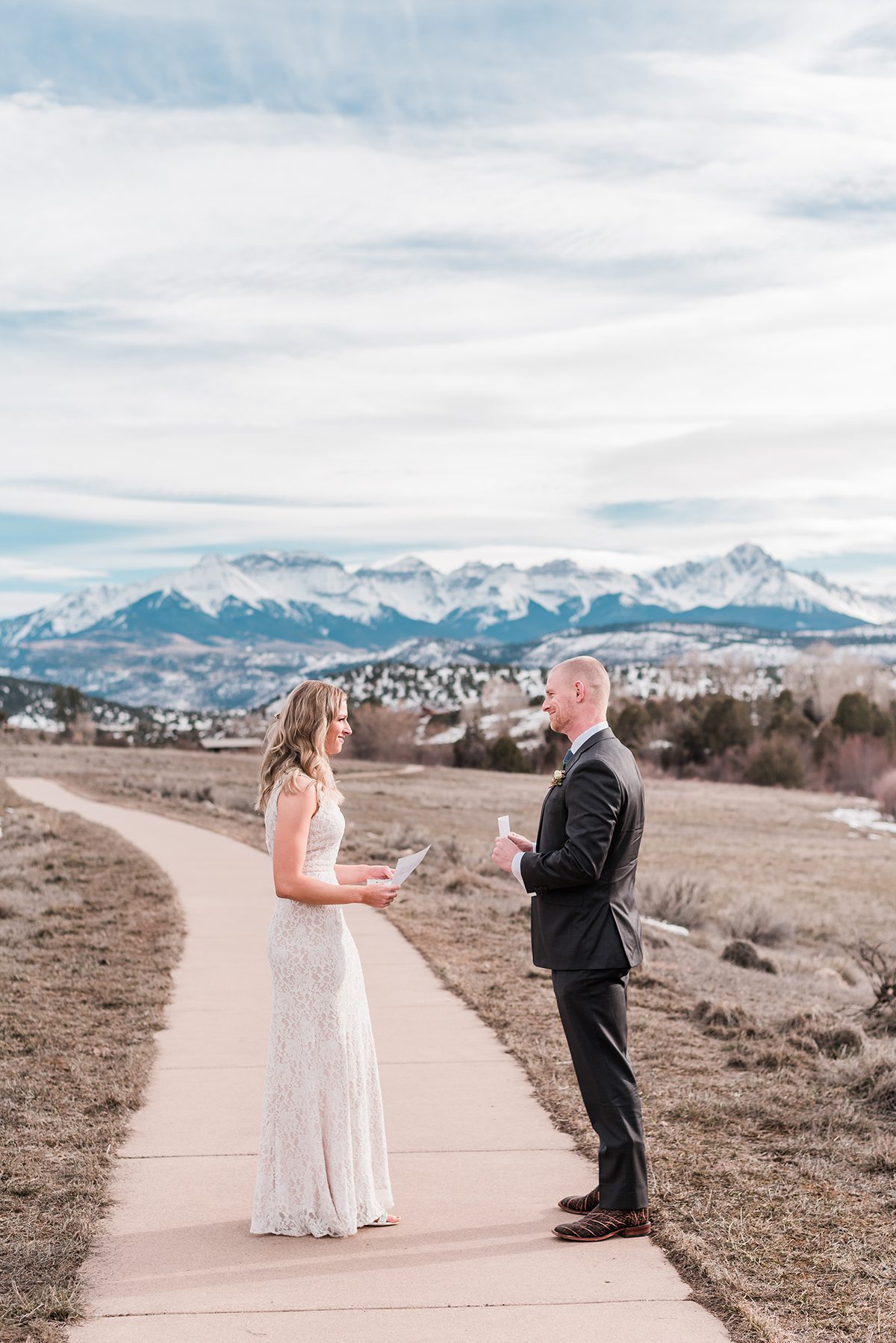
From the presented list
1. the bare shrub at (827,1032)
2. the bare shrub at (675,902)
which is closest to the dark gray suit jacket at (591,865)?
the bare shrub at (827,1032)

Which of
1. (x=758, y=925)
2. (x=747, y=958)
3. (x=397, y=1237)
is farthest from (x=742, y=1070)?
(x=758, y=925)

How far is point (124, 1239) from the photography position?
5.06 m

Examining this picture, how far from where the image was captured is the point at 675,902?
17688 mm

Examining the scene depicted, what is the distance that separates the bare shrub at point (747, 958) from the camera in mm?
13266

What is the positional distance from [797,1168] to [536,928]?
2.07m

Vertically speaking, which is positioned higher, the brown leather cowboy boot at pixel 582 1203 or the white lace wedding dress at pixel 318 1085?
the white lace wedding dress at pixel 318 1085

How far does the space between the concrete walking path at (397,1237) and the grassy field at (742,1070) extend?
28cm

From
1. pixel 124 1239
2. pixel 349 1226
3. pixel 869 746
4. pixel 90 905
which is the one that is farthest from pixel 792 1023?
pixel 869 746

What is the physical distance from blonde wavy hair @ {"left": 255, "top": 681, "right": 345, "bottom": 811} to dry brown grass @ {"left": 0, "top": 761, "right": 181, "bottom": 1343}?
1956mm

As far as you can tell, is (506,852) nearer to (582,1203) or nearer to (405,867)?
(405,867)

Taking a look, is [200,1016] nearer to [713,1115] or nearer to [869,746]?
[713,1115]

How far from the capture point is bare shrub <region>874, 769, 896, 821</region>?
52.8 m

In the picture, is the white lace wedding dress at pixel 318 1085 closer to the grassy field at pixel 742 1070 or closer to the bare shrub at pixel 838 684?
the grassy field at pixel 742 1070

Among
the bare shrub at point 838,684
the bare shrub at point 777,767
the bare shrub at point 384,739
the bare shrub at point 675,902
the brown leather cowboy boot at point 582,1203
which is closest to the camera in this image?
the brown leather cowboy boot at point 582,1203
